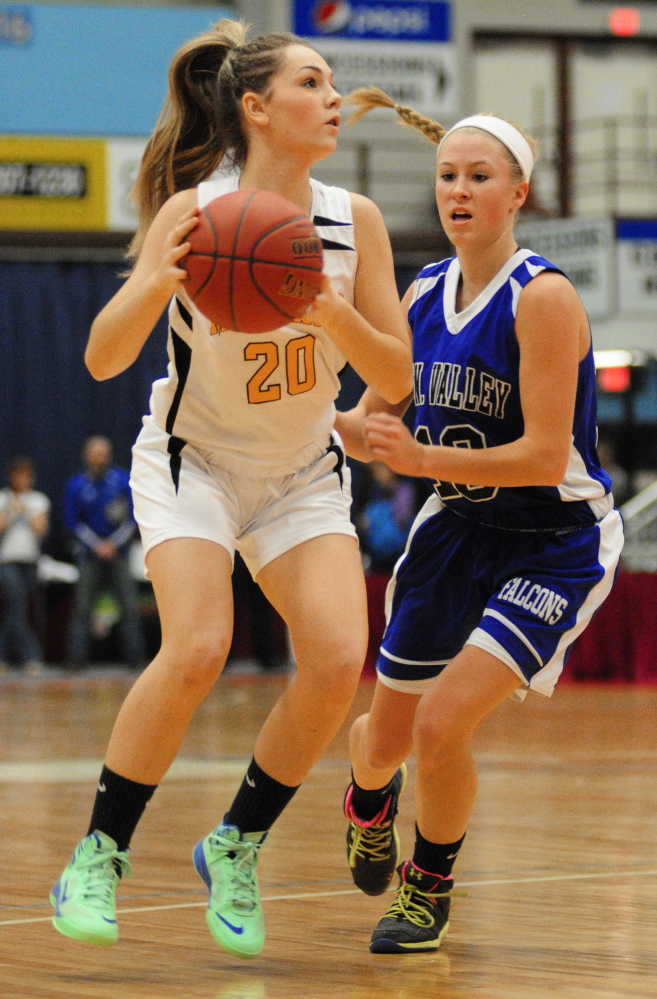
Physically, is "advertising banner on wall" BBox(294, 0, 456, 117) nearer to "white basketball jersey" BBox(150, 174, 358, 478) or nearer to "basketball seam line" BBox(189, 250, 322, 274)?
"white basketball jersey" BBox(150, 174, 358, 478)

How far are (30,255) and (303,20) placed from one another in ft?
10.5

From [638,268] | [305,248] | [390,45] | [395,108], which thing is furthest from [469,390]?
[390,45]

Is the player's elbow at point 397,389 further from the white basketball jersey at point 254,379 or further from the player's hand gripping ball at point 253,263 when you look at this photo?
the player's hand gripping ball at point 253,263

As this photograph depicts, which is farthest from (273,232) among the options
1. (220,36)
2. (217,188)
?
(220,36)

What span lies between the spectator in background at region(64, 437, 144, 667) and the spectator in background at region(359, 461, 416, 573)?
188 cm

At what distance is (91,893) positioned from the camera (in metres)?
2.76

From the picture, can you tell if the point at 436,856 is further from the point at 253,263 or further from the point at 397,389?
the point at 253,263

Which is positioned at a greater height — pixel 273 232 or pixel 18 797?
pixel 273 232

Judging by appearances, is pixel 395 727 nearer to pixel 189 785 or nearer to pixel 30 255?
pixel 189 785

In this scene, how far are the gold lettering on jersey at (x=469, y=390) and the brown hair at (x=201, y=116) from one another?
0.59 metres

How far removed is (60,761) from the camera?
6.28 m

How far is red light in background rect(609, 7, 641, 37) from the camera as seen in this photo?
51.1ft

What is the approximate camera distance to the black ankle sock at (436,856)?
10.2 feet

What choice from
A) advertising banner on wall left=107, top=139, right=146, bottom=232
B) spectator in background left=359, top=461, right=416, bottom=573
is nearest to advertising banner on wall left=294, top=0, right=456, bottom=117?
advertising banner on wall left=107, top=139, right=146, bottom=232
